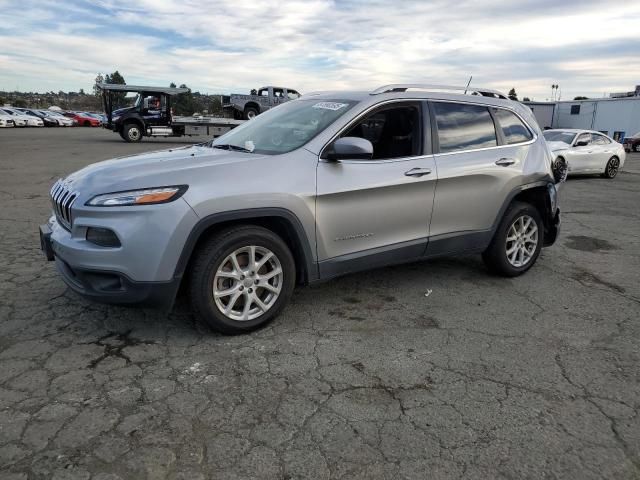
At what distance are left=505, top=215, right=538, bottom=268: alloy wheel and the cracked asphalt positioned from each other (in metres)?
0.24

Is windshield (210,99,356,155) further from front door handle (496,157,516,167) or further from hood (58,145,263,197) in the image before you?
front door handle (496,157,516,167)

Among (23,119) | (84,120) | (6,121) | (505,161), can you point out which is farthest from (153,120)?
(84,120)

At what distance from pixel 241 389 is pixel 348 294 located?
5.80ft

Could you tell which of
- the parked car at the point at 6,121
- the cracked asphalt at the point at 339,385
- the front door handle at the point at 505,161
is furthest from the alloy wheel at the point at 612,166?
the parked car at the point at 6,121

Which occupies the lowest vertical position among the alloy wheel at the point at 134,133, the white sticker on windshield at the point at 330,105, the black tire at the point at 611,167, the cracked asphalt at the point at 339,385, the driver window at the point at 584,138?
the cracked asphalt at the point at 339,385

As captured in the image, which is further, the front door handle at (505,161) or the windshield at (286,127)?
the front door handle at (505,161)

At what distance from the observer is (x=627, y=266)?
5621 millimetres

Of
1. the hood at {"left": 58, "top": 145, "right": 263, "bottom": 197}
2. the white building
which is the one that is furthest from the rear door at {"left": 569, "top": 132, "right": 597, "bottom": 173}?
the white building

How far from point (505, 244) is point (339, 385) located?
2.60 meters

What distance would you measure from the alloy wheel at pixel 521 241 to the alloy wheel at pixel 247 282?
2502 millimetres

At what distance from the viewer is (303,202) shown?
11.9 ft

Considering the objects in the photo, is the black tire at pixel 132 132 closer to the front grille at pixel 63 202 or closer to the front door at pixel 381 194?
the front grille at pixel 63 202

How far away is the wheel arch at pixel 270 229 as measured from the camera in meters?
3.29

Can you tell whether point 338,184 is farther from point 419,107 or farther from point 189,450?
point 189,450
